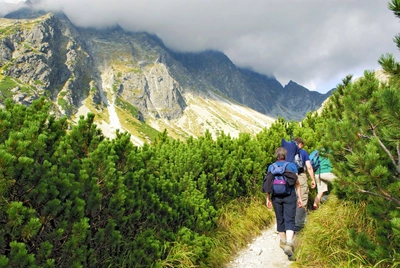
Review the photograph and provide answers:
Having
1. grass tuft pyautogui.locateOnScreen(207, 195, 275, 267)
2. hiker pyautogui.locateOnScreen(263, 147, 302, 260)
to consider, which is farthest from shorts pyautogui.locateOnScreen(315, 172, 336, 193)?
hiker pyautogui.locateOnScreen(263, 147, 302, 260)

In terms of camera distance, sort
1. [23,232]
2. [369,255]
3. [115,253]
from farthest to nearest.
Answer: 1. [115,253]
2. [369,255]
3. [23,232]

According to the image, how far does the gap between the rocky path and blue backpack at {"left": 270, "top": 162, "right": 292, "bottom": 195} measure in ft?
5.33

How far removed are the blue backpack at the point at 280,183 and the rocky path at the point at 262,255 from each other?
162 centimetres

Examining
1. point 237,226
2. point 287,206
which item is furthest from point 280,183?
point 237,226

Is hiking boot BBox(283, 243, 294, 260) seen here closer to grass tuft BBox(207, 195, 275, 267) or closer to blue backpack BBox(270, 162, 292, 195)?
blue backpack BBox(270, 162, 292, 195)

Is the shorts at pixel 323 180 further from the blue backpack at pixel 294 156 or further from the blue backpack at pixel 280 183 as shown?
the blue backpack at pixel 280 183

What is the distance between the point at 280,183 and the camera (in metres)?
6.72

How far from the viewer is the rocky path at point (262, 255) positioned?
675 cm

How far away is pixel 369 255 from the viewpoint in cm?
452

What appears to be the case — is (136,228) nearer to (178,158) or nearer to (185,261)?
(185,261)

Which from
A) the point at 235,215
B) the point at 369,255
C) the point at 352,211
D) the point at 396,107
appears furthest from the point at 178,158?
the point at 396,107

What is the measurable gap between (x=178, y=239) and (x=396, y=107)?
180 inches

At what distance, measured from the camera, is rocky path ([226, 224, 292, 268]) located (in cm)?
675

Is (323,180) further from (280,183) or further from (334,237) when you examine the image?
(334,237)
